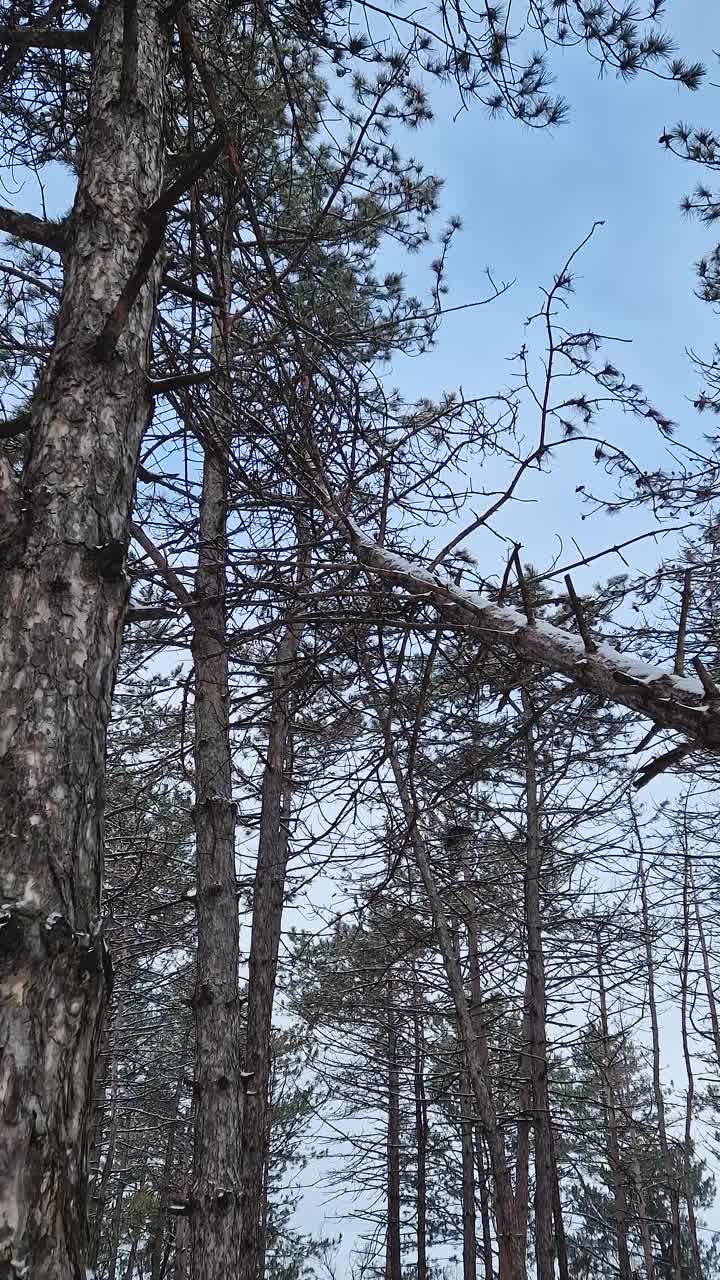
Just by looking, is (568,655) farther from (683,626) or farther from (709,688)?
(709,688)

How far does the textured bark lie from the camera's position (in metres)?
1.60

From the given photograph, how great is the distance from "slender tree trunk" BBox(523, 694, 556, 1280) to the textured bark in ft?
19.9

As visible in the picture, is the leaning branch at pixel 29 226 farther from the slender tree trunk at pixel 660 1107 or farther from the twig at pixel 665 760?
the slender tree trunk at pixel 660 1107

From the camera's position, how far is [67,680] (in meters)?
2.12

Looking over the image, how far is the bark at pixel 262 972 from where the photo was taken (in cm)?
634

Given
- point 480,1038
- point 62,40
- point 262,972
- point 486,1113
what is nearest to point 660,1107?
point 480,1038

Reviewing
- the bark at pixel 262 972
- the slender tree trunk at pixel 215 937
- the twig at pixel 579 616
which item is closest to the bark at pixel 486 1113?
the bark at pixel 262 972

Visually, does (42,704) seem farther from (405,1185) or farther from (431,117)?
(405,1185)

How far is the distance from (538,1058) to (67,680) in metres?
7.83

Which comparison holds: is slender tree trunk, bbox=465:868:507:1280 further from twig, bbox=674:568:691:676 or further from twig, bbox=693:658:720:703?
twig, bbox=693:658:720:703

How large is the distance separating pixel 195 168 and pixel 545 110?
2969mm

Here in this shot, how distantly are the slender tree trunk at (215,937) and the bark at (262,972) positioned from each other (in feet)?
2.24

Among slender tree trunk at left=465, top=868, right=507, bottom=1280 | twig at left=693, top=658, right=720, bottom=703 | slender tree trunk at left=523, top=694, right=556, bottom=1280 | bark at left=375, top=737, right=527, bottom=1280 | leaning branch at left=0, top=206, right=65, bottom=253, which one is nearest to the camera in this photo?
twig at left=693, top=658, right=720, bottom=703

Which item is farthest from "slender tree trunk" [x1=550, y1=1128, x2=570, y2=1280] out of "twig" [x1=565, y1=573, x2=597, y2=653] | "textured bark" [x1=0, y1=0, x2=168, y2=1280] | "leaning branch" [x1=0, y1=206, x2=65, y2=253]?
"leaning branch" [x1=0, y1=206, x2=65, y2=253]
